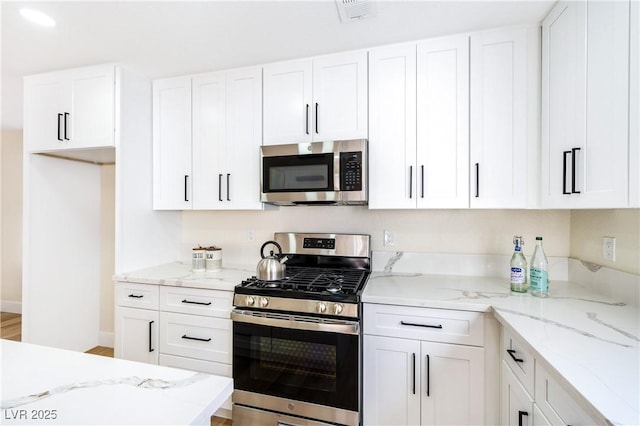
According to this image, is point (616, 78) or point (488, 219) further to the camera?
point (488, 219)

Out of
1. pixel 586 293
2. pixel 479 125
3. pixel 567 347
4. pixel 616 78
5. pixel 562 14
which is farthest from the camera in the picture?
pixel 479 125

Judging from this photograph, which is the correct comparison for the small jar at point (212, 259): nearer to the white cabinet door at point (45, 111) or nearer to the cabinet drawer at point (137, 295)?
the cabinet drawer at point (137, 295)

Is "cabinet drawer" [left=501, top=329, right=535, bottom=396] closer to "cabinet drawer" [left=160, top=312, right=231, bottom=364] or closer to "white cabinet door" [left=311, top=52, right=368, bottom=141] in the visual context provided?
"white cabinet door" [left=311, top=52, right=368, bottom=141]

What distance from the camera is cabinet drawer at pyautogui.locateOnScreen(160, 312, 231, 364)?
1988 millimetres

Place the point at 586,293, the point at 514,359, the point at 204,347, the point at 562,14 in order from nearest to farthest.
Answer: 1. the point at 514,359
2. the point at 562,14
3. the point at 586,293
4. the point at 204,347

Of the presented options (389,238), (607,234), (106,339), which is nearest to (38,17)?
(389,238)

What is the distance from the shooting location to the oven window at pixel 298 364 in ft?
5.47

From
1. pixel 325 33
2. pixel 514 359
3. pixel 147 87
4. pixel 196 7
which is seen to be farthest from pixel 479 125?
pixel 147 87

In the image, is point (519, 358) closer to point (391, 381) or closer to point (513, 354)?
point (513, 354)

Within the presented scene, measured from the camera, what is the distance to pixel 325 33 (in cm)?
184

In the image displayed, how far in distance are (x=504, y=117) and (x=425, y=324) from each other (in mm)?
1248

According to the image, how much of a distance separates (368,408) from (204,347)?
108 centimetres

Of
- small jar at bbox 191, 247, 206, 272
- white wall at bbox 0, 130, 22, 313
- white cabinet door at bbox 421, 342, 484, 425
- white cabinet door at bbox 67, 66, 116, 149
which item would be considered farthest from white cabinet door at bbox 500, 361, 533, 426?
white wall at bbox 0, 130, 22, 313

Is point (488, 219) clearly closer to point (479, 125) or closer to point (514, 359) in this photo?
point (479, 125)
